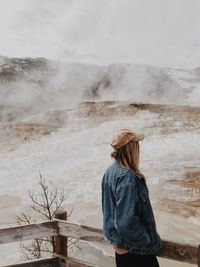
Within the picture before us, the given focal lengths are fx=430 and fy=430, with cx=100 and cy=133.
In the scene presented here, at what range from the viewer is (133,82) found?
30.9m

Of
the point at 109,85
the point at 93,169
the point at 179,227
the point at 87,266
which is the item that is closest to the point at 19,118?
the point at 109,85

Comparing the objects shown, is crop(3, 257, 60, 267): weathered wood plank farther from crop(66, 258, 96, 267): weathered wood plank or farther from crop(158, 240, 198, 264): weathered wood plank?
crop(158, 240, 198, 264): weathered wood plank

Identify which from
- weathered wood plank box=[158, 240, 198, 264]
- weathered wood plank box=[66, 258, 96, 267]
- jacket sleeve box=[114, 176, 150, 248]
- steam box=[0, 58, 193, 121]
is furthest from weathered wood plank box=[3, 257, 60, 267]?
steam box=[0, 58, 193, 121]

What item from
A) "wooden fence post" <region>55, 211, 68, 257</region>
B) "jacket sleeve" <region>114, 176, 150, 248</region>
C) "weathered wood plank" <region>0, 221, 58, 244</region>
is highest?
"jacket sleeve" <region>114, 176, 150, 248</region>

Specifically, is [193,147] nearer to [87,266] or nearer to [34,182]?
[34,182]

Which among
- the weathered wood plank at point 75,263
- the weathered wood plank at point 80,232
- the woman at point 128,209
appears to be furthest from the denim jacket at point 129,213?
the weathered wood plank at point 75,263

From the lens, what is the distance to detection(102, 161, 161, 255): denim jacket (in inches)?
80.9

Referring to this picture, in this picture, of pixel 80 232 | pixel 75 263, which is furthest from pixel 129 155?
pixel 75 263

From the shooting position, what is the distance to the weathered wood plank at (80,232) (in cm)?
286

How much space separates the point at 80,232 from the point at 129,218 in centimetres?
103

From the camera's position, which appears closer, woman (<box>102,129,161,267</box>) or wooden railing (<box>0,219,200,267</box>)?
woman (<box>102,129,161,267</box>)

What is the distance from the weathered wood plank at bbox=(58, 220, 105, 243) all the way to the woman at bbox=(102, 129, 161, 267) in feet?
2.15

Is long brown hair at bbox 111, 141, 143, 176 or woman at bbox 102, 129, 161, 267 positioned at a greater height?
long brown hair at bbox 111, 141, 143, 176

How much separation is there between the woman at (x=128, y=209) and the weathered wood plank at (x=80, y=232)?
65 cm
